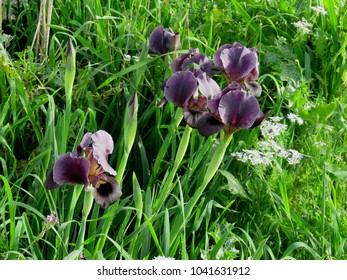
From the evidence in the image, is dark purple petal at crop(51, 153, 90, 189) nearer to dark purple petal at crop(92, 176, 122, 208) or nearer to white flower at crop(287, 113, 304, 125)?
dark purple petal at crop(92, 176, 122, 208)

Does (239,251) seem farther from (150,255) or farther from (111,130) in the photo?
(111,130)

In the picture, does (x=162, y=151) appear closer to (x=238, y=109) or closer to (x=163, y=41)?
(x=163, y=41)

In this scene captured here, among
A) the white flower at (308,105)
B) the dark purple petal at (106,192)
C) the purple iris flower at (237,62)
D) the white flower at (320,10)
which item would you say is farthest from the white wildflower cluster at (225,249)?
the white flower at (320,10)

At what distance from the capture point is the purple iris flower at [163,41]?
2.80 metres

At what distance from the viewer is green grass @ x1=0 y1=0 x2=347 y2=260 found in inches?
96.2

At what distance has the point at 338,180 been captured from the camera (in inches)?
114

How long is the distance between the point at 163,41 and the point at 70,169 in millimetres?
817

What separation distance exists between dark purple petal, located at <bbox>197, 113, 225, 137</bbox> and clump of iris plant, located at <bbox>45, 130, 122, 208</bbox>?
0.29 meters

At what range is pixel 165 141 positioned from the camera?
9.04ft

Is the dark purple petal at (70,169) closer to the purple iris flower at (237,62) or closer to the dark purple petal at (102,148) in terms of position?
the dark purple petal at (102,148)

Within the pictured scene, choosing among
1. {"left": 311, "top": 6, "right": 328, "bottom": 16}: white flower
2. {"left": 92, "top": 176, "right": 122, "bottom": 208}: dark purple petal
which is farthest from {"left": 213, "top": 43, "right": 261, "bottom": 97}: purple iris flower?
{"left": 311, "top": 6, "right": 328, "bottom": 16}: white flower

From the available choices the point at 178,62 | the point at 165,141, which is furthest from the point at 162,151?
the point at 178,62

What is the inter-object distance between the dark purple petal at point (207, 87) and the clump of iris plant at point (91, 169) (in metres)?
0.36

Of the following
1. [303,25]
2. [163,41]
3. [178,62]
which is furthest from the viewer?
[303,25]
